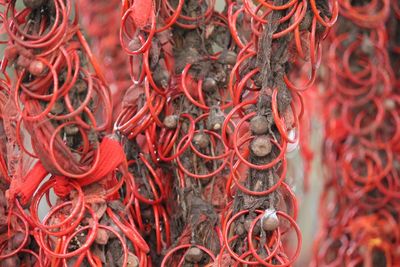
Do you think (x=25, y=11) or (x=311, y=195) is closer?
(x=25, y=11)

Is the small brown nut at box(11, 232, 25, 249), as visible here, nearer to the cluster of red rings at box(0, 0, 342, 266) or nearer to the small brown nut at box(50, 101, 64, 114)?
the cluster of red rings at box(0, 0, 342, 266)

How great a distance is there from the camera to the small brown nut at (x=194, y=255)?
0.72 metres

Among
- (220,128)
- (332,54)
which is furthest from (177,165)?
(332,54)

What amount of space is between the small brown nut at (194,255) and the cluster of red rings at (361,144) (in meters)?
0.36

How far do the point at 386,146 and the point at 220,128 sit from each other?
37 centimetres

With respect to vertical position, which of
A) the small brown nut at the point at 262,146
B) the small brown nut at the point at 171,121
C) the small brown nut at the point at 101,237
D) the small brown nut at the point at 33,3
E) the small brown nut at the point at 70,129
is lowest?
the small brown nut at the point at 101,237

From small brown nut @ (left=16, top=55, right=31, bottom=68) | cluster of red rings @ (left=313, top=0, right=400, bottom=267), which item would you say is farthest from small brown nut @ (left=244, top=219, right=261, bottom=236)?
cluster of red rings @ (left=313, top=0, right=400, bottom=267)

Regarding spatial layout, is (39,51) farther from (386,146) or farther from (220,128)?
(386,146)

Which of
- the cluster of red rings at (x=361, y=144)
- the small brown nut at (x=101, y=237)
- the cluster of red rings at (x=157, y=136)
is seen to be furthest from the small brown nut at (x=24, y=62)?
the cluster of red rings at (x=361, y=144)

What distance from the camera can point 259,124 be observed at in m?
0.66

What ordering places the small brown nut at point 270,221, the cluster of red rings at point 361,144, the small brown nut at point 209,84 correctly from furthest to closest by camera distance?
the cluster of red rings at point 361,144, the small brown nut at point 209,84, the small brown nut at point 270,221

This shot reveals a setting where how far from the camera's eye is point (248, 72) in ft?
2.25

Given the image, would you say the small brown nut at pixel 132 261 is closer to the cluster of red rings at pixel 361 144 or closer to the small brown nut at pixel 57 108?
the small brown nut at pixel 57 108

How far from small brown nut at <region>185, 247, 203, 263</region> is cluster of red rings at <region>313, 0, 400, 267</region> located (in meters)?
0.36
